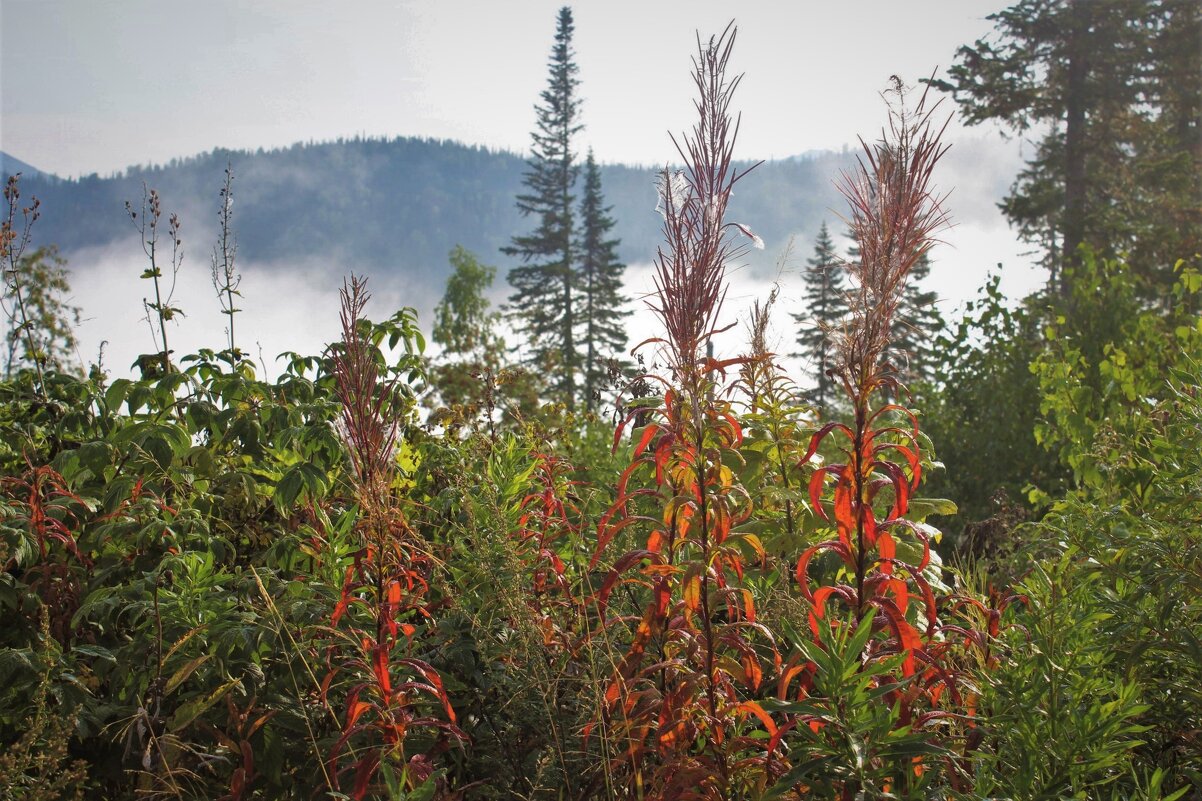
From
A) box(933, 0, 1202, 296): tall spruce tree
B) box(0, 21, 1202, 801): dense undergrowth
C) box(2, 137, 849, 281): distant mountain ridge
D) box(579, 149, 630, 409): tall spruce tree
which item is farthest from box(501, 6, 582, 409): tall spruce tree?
box(2, 137, 849, 281): distant mountain ridge

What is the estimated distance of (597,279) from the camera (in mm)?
42094

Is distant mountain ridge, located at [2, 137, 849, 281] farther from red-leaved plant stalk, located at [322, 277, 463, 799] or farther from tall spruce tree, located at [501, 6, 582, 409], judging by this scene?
red-leaved plant stalk, located at [322, 277, 463, 799]

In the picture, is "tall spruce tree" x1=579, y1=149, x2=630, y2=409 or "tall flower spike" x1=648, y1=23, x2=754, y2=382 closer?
Answer: "tall flower spike" x1=648, y1=23, x2=754, y2=382

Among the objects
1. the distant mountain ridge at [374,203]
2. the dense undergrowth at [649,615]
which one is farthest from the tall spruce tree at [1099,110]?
the distant mountain ridge at [374,203]

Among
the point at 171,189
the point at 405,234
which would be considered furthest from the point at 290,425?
the point at 405,234

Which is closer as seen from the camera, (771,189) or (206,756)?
(206,756)

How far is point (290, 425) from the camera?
3.25 m

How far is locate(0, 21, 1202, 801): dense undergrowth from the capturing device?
1878 millimetres

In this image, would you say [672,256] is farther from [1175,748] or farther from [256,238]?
[256,238]

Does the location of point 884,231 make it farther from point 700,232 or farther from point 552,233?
point 552,233

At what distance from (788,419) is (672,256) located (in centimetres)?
139

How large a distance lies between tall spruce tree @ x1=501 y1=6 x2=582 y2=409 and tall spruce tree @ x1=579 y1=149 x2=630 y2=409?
643 millimetres

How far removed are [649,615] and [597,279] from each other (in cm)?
4046

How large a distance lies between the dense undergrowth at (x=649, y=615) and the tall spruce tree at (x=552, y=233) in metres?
36.7
